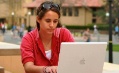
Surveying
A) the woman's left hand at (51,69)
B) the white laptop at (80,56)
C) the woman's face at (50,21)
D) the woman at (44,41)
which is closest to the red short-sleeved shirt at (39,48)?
the woman at (44,41)

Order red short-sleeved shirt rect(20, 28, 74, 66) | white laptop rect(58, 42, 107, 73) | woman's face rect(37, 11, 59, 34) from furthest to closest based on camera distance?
red short-sleeved shirt rect(20, 28, 74, 66)
woman's face rect(37, 11, 59, 34)
white laptop rect(58, 42, 107, 73)

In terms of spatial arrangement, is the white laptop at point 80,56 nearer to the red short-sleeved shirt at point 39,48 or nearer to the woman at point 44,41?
the woman at point 44,41

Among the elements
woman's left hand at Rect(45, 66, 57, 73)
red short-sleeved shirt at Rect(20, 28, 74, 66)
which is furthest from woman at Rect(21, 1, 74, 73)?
woman's left hand at Rect(45, 66, 57, 73)

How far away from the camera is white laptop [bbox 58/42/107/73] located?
3.23 m

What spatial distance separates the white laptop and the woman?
384 millimetres

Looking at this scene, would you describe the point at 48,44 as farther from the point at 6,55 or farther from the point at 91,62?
the point at 6,55

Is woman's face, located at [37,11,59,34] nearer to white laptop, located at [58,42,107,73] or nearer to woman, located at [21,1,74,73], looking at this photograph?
woman, located at [21,1,74,73]

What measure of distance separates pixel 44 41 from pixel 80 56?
66 centimetres

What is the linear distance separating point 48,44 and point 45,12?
0.37 metres

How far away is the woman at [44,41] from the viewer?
11.9ft

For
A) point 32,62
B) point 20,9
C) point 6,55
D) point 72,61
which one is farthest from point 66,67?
point 20,9

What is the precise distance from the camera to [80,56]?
3.27 meters

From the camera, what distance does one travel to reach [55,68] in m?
3.40

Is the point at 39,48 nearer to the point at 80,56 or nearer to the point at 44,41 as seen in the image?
the point at 44,41
